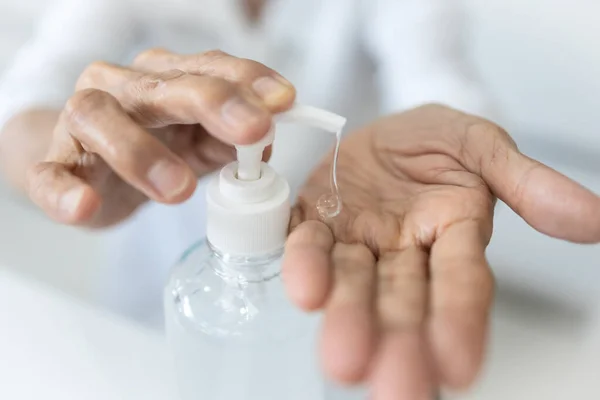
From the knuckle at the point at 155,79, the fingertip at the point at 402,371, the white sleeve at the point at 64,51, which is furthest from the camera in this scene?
the white sleeve at the point at 64,51

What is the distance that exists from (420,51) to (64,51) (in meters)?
0.33

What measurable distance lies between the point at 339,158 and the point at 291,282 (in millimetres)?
159

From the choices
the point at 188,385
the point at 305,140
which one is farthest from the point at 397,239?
the point at 305,140

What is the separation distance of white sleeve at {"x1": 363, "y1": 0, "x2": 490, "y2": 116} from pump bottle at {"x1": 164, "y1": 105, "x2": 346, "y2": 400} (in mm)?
262

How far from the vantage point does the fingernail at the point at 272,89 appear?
0.28 m

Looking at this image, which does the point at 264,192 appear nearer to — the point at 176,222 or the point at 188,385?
the point at 188,385

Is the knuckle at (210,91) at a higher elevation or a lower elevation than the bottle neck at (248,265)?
higher

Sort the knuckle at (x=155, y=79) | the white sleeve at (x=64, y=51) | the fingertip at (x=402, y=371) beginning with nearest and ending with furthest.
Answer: the fingertip at (x=402, y=371)
the knuckle at (x=155, y=79)
the white sleeve at (x=64, y=51)

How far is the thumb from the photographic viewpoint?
0.28 meters

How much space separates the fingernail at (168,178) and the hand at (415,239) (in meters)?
0.06

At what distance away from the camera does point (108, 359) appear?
421 millimetres

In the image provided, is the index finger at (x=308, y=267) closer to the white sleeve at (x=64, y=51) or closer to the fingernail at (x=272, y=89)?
the fingernail at (x=272, y=89)

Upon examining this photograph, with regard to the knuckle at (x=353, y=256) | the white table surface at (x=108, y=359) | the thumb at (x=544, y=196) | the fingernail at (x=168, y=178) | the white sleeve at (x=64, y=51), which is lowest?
the white table surface at (x=108, y=359)

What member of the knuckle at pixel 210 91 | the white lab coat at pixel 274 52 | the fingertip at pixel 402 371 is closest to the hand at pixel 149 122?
the knuckle at pixel 210 91
